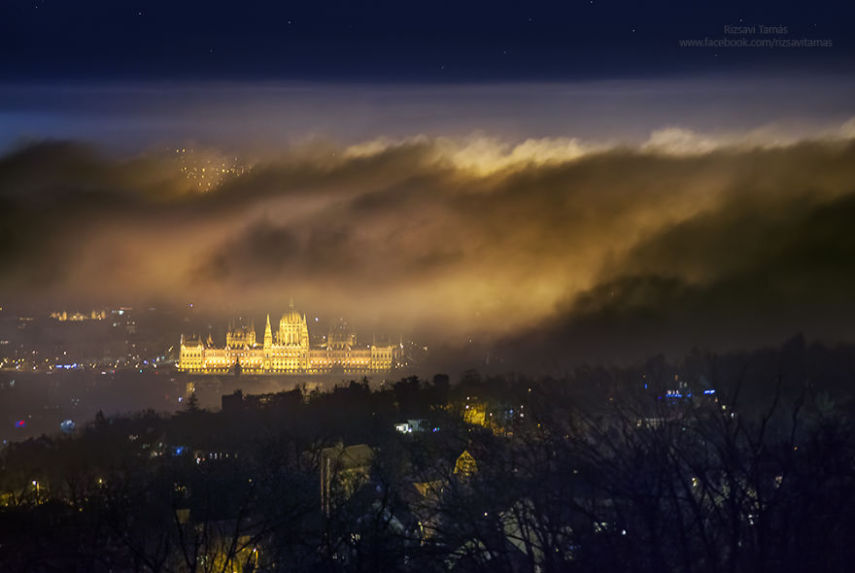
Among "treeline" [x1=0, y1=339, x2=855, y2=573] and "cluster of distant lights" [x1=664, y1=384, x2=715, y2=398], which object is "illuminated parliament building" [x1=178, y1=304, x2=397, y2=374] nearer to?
"treeline" [x1=0, y1=339, x2=855, y2=573]

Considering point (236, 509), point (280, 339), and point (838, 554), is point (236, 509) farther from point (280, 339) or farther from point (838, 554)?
point (280, 339)

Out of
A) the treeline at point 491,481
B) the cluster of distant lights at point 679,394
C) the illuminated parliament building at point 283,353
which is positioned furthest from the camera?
the illuminated parliament building at point 283,353

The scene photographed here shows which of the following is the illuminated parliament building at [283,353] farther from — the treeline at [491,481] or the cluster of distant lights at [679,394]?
the cluster of distant lights at [679,394]

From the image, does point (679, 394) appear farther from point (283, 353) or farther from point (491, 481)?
point (283, 353)

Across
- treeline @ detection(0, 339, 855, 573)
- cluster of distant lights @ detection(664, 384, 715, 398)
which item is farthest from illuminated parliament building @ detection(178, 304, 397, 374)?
cluster of distant lights @ detection(664, 384, 715, 398)

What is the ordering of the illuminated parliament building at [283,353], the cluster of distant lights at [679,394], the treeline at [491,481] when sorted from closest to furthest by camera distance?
the treeline at [491,481], the cluster of distant lights at [679,394], the illuminated parliament building at [283,353]

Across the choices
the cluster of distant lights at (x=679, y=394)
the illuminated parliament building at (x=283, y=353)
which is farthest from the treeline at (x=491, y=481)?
the illuminated parliament building at (x=283, y=353)
